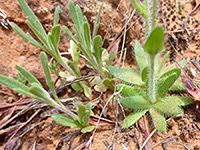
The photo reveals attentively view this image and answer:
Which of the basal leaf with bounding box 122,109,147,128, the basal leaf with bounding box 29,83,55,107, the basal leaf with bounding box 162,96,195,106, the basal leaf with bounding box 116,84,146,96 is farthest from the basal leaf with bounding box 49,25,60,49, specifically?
the basal leaf with bounding box 162,96,195,106

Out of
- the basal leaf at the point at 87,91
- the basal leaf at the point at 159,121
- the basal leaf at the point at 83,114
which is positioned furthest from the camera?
the basal leaf at the point at 87,91

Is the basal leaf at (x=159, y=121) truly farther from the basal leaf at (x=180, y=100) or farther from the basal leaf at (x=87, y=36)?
the basal leaf at (x=87, y=36)

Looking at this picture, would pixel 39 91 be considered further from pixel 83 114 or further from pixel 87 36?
pixel 87 36

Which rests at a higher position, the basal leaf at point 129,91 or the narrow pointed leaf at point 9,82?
the narrow pointed leaf at point 9,82

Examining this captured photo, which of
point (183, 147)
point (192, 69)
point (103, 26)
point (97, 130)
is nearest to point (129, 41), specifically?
point (103, 26)

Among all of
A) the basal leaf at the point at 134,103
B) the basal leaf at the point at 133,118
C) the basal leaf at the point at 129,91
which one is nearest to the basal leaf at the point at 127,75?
the basal leaf at the point at 129,91

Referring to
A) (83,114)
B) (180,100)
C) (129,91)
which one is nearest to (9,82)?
(83,114)

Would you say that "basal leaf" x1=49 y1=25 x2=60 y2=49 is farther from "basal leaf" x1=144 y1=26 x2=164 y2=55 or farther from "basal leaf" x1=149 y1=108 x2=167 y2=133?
"basal leaf" x1=149 y1=108 x2=167 y2=133
